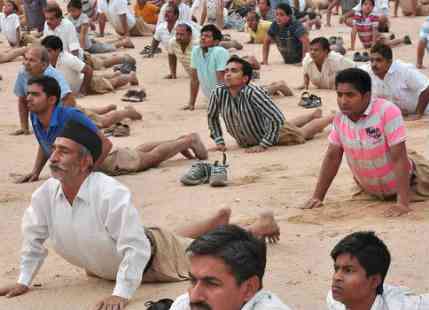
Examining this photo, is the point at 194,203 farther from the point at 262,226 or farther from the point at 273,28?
the point at 273,28

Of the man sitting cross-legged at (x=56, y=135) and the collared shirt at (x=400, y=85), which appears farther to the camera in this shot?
the collared shirt at (x=400, y=85)

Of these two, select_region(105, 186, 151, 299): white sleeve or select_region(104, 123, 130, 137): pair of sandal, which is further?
select_region(104, 123, 130, 137): pair of sandal

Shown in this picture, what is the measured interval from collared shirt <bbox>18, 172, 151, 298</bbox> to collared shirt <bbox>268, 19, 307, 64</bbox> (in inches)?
463

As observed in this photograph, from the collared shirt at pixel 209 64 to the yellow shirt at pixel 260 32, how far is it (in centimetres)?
662

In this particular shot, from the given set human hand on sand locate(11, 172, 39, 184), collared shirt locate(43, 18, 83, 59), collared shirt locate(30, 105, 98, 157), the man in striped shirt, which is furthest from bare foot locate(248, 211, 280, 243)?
collared shirt locate(43, 18, 83, 59)

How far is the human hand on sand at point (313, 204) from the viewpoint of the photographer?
8.11m

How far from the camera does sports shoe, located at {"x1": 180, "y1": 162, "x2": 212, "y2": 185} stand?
368 inches

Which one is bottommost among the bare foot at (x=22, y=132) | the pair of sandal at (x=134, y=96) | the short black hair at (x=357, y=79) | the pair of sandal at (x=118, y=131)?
the pair of sandal at (x=134, y=96)

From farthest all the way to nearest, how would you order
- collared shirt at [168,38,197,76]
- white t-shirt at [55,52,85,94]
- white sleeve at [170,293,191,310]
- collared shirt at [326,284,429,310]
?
collared shirt at [168,38,197,76], white t-shirt at [55,52,85,94], collared shirt at [326,284,429,310], white sleeve at [170,293,191,310]

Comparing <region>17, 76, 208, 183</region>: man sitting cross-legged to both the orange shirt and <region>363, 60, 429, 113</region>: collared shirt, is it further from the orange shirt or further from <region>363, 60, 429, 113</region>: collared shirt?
the orange shirt

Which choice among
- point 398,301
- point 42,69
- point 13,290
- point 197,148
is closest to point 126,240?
point 13,290

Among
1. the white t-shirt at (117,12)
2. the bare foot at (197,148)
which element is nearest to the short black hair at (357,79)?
the bare foot at (197,148)

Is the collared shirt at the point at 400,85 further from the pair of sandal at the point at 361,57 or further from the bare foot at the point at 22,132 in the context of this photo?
the pair of sandal at the point at 361,57

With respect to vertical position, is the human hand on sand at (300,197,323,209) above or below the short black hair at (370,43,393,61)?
below
